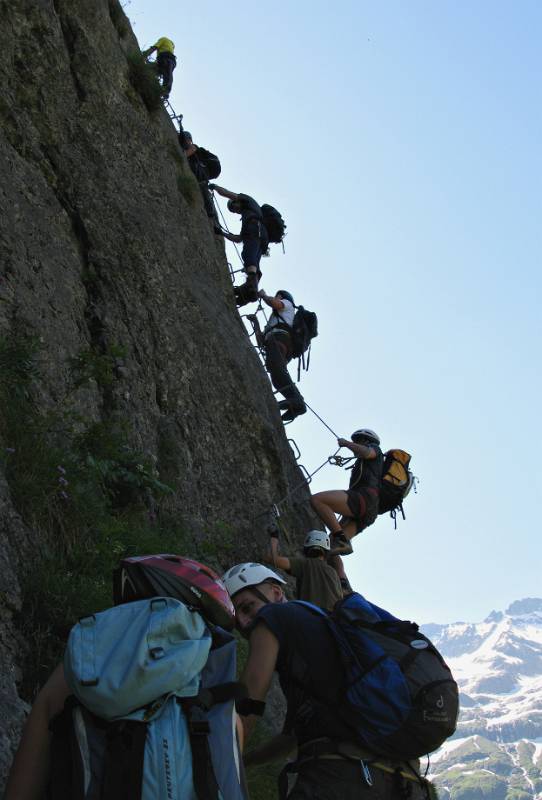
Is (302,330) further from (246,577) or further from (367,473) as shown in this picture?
(246,577)

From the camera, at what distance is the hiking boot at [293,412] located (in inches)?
610

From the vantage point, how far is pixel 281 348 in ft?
51.6

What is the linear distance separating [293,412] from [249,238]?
344 centimetres

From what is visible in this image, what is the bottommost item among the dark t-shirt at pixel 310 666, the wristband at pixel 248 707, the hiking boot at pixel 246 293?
the wristband at pixel 248 707

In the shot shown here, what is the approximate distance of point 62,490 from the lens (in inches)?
279

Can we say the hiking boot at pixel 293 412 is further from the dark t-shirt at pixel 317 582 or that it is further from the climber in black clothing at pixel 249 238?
the dark t-shirt at pixel 317 582

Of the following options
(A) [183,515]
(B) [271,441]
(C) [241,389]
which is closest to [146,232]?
(C) [241,389]

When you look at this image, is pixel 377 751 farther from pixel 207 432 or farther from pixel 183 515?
pixel 207 432

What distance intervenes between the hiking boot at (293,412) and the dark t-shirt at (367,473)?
242 centimetres

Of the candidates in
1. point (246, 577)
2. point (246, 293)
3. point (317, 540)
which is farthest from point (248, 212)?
point (246, 577)

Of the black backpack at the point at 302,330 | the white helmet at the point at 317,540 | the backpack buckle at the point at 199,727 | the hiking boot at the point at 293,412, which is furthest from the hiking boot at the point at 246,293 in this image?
the backpack buckle at the point at 199,727

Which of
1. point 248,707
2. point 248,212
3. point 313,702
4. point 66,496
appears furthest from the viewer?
point 248,212

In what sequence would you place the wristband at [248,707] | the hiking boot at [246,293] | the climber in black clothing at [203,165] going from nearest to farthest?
the wristband at [248,707] → the hiking boot at [246,293] → the climber in black clothing at [203,165]

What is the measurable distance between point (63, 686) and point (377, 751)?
4.72ft
